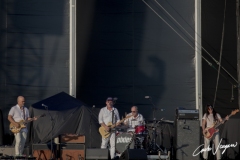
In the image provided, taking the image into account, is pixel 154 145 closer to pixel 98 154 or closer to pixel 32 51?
pixel 98 154

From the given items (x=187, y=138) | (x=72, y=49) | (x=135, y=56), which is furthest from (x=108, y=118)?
(x=72, y=49)

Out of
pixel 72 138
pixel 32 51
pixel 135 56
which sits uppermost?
pixel 32 51

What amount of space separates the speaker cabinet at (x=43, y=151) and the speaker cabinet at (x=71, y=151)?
190 millimetres

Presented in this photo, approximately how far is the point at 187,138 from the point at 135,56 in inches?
147

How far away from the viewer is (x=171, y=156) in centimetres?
2047

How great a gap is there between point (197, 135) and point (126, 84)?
11.5 ft

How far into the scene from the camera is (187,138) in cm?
1995

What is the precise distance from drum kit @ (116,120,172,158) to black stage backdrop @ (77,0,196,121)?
220 cm

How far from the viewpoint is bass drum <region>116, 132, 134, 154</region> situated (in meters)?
20.1

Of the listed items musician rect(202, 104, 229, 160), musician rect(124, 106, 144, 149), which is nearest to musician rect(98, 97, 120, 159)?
musician rect(124, 106, 144, 149)

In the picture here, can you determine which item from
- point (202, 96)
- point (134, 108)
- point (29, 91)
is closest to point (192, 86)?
point (202, 96)

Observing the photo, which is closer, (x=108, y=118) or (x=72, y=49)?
(x=108, y=118)

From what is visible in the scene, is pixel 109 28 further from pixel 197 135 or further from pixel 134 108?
pixel 197 135

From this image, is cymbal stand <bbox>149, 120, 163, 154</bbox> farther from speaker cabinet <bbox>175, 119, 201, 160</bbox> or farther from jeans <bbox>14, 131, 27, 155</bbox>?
jeans <bbox>14, 131, 27, 155</bbox>
